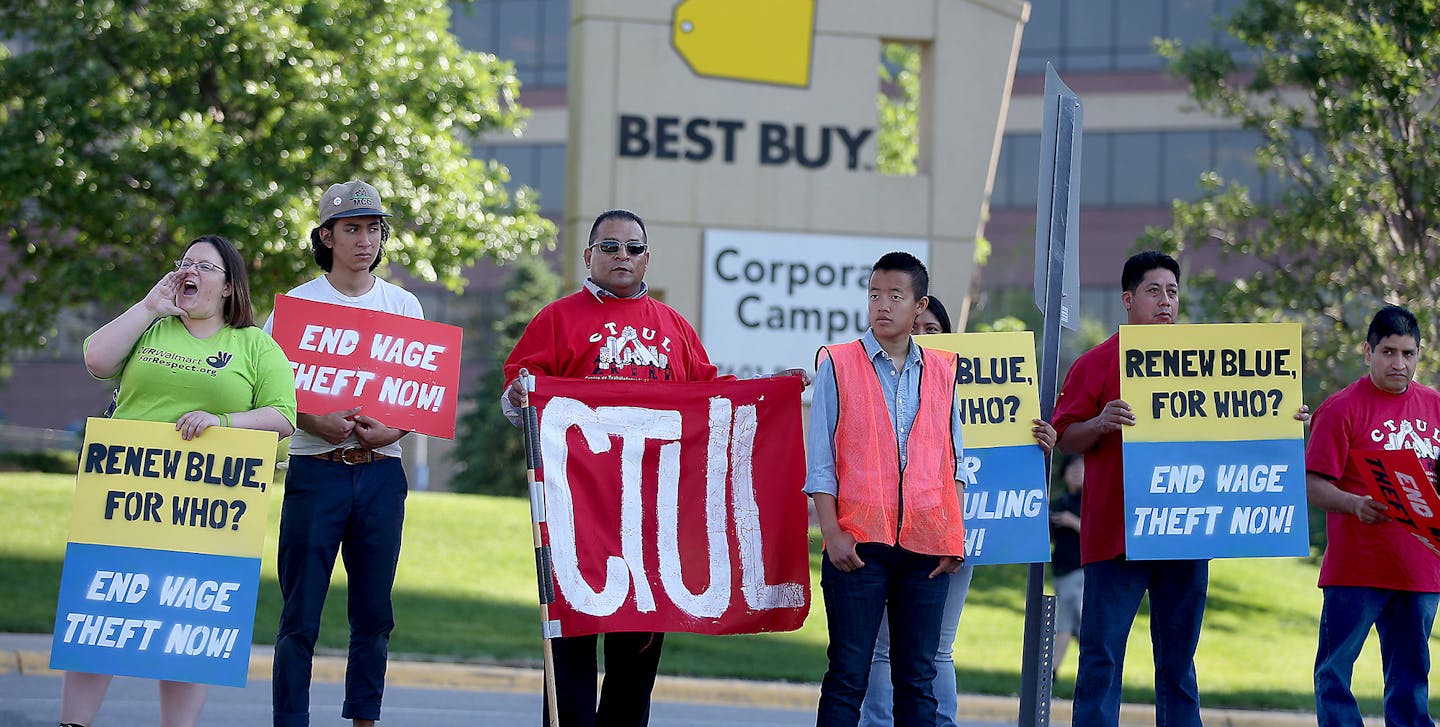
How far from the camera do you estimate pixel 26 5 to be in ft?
72.4

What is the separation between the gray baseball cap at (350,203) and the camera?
22.1 feet

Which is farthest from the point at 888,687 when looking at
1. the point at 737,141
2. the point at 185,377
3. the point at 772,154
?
the point at 772,154

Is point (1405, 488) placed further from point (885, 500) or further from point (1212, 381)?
point (885, 500)

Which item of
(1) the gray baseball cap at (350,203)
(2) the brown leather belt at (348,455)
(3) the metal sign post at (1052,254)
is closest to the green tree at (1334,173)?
(3) the metal sign post at (1052,254)

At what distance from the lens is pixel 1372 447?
7434 mm

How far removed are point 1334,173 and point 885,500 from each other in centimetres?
1206

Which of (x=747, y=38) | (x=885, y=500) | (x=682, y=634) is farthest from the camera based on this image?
(x=747, y=38)

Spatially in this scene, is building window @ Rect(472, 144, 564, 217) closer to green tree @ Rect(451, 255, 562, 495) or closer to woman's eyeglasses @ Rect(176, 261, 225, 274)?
green tree @ Rect(451, 255, 562, 495)

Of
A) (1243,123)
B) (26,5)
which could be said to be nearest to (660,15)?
(1243,123)

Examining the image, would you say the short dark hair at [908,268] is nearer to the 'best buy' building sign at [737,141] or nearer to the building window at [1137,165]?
the 'best buy' building sign at [737,141]

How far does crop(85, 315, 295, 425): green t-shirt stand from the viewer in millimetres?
6219

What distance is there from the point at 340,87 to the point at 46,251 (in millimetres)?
4777

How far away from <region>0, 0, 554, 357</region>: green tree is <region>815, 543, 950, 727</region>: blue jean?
600 inches

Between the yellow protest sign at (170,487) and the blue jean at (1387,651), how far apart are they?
472 cm
